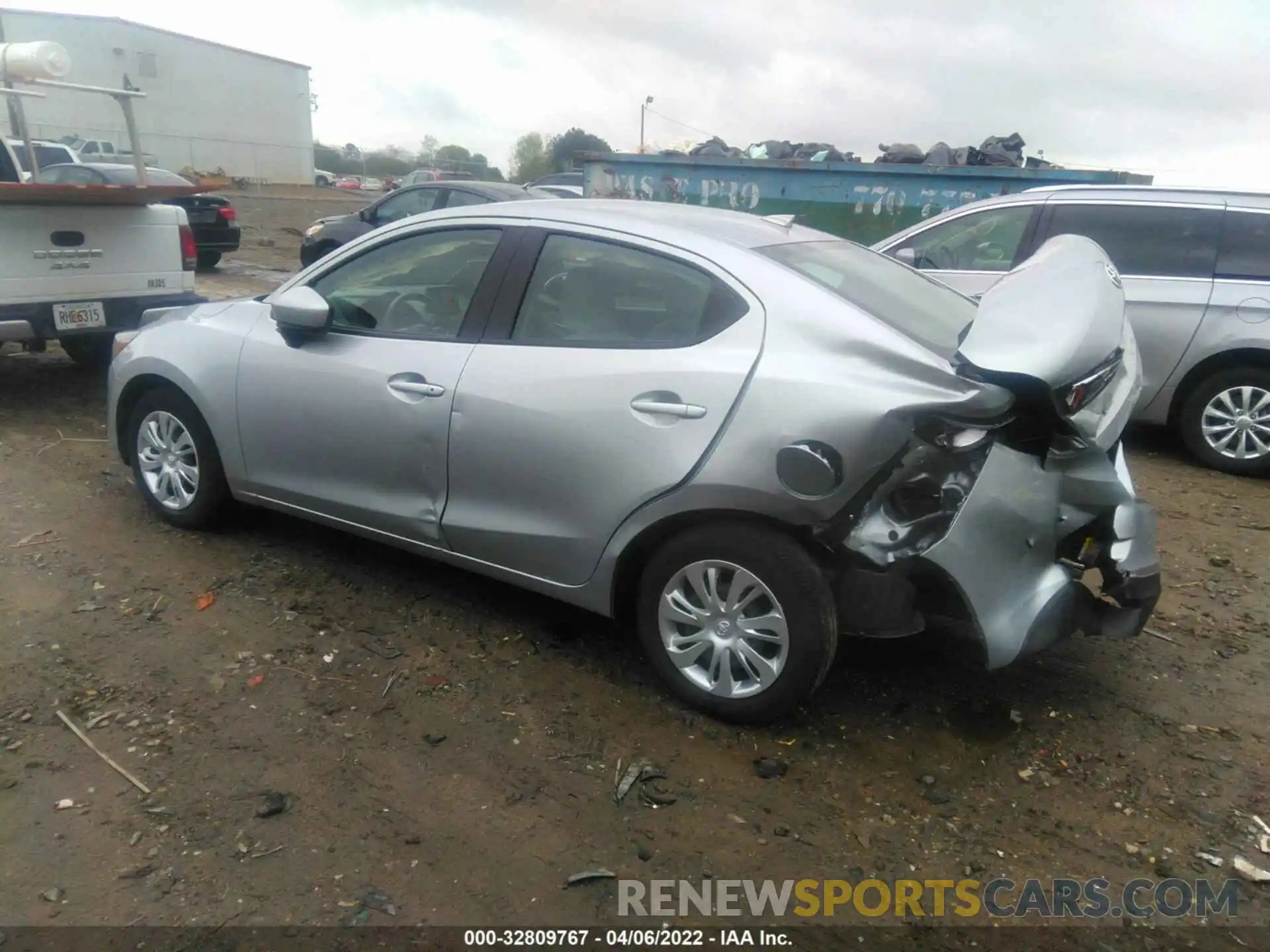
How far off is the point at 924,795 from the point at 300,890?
1.78 metres

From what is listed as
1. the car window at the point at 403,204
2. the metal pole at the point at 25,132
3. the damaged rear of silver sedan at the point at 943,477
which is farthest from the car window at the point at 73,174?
the damaged rear of silver sedan at the point at 943,477

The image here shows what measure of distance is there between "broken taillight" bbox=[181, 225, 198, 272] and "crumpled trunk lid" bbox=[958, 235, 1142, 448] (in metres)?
5.73

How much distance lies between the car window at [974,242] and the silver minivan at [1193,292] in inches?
1.5

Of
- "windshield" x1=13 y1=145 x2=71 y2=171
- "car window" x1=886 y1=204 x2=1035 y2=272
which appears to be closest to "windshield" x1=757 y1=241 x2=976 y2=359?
"car window" x1=886 y1=204 x2=1035 y2=272

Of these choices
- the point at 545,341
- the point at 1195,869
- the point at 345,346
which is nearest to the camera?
the point at 1195,869

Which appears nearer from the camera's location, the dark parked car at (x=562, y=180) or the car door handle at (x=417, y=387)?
the car door handle at (x=417, y=387)

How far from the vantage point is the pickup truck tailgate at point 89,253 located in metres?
5.71

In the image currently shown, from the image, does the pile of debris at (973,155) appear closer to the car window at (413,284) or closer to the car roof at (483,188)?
the car roof at (483,188)

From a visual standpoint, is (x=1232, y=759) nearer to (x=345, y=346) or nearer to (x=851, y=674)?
(x=851, y=674)

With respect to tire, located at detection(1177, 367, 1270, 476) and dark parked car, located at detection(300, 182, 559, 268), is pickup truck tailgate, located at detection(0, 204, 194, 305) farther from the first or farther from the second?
tire, located at detection(1177, 367, 1270, 476)

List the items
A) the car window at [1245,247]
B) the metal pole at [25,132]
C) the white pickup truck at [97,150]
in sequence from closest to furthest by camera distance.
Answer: the car window at [1245,247] → the metal pole at [25,132] → the white pickup truck at [97,150]

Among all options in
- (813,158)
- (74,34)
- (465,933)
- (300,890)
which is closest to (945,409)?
(465,933)

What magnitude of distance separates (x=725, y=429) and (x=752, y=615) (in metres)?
0.61

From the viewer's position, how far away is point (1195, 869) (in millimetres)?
2627
